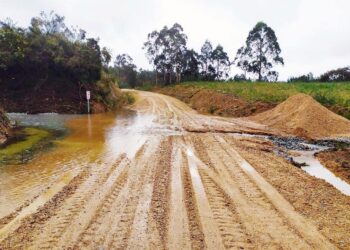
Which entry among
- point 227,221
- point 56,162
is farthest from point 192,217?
point 56,162

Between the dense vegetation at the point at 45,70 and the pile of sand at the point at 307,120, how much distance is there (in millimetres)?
13007

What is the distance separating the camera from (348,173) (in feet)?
30.4

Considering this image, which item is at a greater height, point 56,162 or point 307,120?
point 307,120

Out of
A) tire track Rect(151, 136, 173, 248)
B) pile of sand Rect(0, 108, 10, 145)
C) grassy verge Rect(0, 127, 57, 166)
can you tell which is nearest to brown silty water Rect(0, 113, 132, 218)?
grassy verge Rect(0, 127, 57, 166)

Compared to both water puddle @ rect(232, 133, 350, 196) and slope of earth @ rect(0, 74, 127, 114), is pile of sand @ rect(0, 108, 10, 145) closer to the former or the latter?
slope of earth @ rect(0, 74, 127, 114)

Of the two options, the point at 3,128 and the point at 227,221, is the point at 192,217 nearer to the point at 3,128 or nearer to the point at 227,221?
the point at 227,221

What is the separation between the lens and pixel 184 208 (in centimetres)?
605

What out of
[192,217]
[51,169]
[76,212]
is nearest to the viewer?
[192,217]

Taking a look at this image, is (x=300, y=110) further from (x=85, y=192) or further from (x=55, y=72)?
(x=55, y=72)

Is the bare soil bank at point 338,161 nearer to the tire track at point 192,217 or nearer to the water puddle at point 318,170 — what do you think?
the water puddle at point 318,170

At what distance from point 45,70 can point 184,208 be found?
75.2 feet

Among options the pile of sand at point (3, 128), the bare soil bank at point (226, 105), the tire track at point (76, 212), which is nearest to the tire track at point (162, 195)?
the tire track at point (76, 212)

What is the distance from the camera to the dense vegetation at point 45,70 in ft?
79.8

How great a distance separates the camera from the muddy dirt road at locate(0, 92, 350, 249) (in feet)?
16.0
